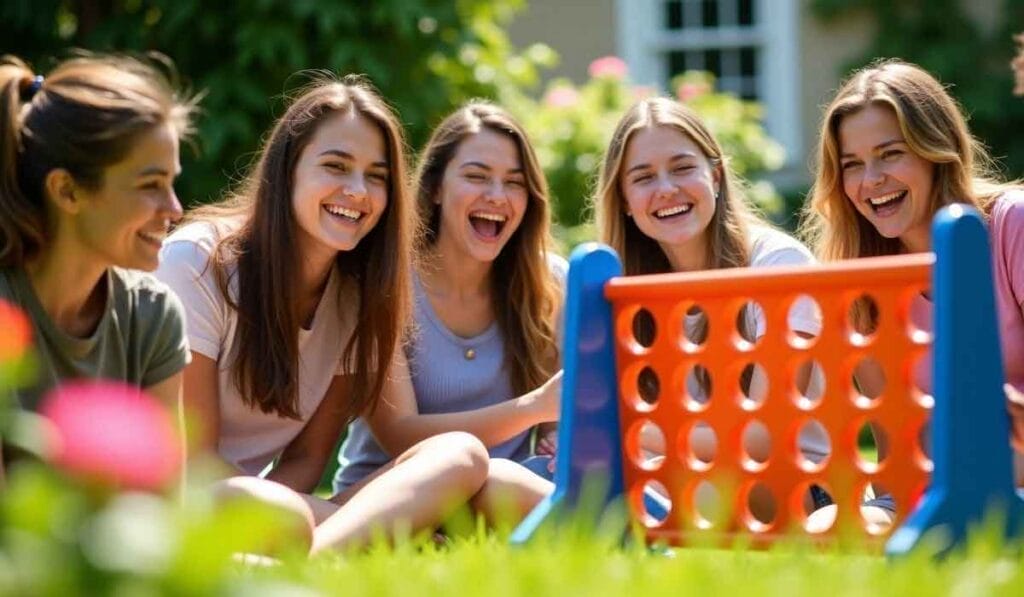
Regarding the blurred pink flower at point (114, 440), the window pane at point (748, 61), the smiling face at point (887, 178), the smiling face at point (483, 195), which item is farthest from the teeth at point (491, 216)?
the window pane at point (748, 61)

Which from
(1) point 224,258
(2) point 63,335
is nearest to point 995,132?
(1) point 224,258

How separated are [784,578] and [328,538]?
1283 mm

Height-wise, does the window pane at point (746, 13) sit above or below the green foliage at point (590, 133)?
above

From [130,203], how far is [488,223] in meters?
1.53

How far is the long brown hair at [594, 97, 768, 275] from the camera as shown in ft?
13.7

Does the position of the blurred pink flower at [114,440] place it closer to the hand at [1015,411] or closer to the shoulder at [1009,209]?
the hand at [1015,411]

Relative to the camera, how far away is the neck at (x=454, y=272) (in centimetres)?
428

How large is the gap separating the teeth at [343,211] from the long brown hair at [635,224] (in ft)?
2.44

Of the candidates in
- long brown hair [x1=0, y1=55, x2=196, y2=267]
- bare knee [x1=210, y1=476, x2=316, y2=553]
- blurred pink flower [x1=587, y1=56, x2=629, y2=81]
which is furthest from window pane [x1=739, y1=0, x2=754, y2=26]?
long brown hair [x1=0, y1=55, x2=196, y2=267]

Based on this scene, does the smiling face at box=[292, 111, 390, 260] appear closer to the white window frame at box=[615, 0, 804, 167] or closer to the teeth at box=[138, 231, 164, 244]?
the teeth at box=[138, 231, 164, 244]

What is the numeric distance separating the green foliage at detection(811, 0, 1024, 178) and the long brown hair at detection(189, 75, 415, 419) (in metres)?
7.72

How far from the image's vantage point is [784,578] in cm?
220

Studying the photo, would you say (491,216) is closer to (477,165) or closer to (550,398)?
(477,165)

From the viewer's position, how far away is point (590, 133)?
8.22m
